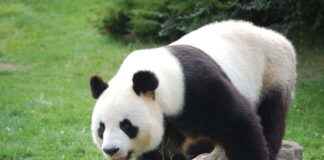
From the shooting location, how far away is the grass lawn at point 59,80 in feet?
29.8

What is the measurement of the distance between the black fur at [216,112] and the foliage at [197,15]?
7789mm

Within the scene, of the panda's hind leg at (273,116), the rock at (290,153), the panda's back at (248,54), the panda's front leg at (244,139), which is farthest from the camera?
the rock at (290,153)

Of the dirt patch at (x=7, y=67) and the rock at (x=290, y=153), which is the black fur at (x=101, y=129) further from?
the dirt patch at (x=7, y=67)

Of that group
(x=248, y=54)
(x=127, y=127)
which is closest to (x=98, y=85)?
(x=127, y=127)

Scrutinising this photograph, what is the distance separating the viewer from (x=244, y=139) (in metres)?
5.41

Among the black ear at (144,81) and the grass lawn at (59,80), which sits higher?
the black ear at (144,81)

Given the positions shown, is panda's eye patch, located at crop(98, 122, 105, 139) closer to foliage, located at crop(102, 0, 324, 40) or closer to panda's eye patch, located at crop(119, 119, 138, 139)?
panda's eye patch, located at crop(119, 119, 138, 139)

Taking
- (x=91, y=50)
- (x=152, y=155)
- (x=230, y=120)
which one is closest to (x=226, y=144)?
(x=230, y=120)

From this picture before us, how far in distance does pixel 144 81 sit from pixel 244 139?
3.10ft

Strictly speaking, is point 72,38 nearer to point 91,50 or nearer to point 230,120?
point 91,50

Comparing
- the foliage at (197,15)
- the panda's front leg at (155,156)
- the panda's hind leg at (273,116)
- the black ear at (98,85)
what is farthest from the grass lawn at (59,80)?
the black ear at (98,85)

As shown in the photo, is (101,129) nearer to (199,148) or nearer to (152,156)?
(152,156)

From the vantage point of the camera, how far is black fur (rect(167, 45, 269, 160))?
5.18 metres

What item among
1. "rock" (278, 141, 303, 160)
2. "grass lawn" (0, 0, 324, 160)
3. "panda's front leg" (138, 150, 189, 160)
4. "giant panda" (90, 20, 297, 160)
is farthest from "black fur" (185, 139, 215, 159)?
"grass lawn" (0, 0, 324, 160)
